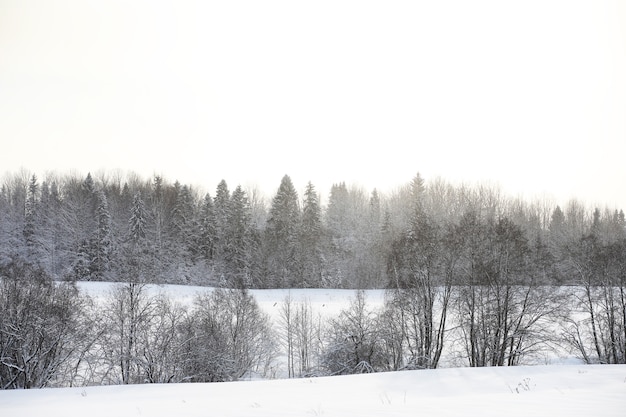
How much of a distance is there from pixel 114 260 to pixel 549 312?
Answer: 150 feet

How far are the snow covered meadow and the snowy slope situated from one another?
0.07 ft

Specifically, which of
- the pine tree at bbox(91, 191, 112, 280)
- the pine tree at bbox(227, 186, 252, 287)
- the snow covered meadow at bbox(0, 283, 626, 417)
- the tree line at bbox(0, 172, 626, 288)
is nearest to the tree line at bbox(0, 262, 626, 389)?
the tree line at bbox(0, 172, 626, 288)

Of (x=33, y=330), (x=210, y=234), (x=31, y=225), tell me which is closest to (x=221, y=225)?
(x=210, y=234)

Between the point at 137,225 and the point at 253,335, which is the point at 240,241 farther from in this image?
the point at 253,335

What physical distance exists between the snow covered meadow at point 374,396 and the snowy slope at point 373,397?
22mm

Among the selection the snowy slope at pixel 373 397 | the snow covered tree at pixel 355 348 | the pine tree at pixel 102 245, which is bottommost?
the snow covered tree at pixel 355 348

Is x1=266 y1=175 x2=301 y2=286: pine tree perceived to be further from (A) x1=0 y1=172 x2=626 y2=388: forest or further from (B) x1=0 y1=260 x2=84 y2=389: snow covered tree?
(B) x1=0 y1=260 x2=84 y2=389: snow covered tree

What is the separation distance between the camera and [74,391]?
1552 centimetres

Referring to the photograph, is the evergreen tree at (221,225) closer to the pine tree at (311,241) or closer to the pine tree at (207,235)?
the pine tree at (207,235)

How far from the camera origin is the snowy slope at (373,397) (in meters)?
9.84

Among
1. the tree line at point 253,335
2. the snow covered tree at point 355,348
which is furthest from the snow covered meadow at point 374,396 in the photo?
the tree line at point 253,335

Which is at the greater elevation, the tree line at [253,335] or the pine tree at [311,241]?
the pine tree at [311,241]

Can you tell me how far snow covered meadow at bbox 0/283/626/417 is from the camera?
991 cm

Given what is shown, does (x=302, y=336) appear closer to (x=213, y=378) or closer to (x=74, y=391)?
(x=213, y=378)
